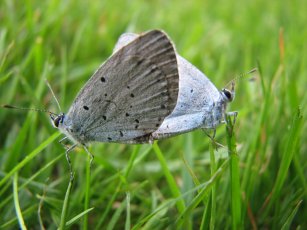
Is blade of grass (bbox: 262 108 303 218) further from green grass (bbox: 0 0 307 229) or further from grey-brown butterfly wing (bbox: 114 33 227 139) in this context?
grey-brown butterfly wing (bbox: 114 33 227 139)

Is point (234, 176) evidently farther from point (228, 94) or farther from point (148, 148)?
point (148, 148)

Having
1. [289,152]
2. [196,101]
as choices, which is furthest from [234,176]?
[196,101]

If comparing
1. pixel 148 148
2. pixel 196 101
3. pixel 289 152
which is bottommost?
pixel 289 152

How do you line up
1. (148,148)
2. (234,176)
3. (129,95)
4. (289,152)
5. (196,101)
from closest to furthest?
(234,176) → (289,152) → (129,95) → (196,101) → (148,148)

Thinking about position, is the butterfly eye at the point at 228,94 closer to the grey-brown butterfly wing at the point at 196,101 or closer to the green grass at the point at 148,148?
the grey-brown butterfly wing at the point at 196,101

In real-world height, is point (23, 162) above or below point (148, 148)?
above

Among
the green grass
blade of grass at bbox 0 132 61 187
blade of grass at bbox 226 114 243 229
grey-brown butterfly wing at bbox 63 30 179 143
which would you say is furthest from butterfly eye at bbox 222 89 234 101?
blade of grass at bbox 0 132 61 187

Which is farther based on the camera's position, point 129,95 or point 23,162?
point 129,95
